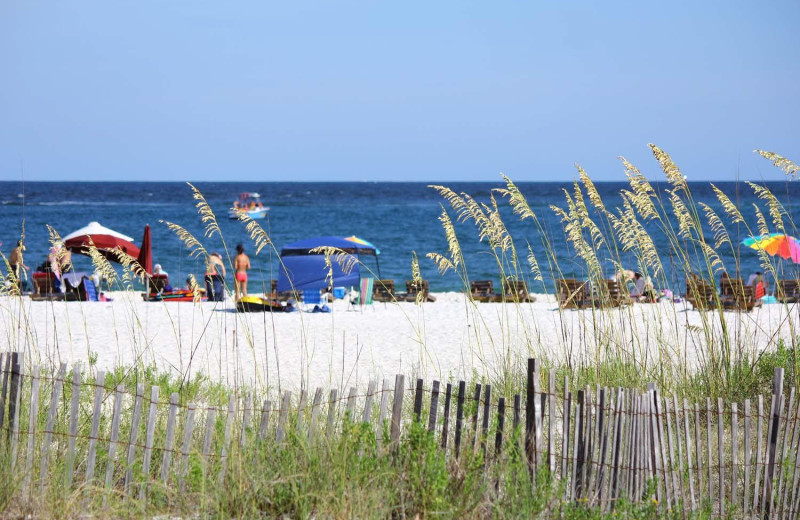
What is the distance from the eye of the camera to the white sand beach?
5.90 m

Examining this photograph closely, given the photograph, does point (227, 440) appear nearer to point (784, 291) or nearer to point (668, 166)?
point (668, 166)

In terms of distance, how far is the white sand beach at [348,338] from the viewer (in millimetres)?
5898

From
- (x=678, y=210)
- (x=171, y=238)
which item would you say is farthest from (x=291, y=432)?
(x=171, y=238)

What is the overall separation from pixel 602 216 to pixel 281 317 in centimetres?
783

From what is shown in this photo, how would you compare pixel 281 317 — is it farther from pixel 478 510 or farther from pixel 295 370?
pixel 478 510

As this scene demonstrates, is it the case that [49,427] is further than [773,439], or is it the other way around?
[773,439]

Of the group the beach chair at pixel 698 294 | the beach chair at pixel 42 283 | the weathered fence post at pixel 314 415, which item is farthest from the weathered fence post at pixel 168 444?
the beach chair at pixel 42 283

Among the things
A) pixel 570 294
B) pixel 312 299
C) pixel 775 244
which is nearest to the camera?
pixel 570 294

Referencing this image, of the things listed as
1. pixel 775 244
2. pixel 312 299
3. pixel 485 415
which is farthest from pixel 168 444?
pixel 312 299

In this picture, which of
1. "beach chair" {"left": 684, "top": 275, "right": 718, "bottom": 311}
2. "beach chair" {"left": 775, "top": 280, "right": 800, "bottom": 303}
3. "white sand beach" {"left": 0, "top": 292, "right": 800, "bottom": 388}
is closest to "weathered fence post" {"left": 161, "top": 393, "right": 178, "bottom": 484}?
"white sand beach" {"left": 0, "top": 292, "right": 800, "bottom": 388}

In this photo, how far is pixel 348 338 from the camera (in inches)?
417

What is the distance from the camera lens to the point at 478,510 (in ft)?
10.3

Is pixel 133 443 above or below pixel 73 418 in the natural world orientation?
below

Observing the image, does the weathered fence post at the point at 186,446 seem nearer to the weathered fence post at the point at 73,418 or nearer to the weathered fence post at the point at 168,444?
the weathered fence post at the point at 168,444
